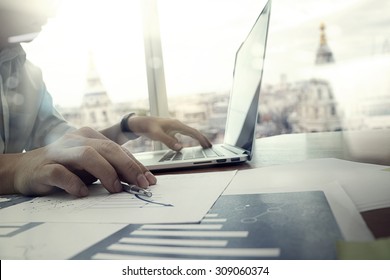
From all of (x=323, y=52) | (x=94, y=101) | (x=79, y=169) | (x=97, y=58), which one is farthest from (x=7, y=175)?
(x=323, y=52)

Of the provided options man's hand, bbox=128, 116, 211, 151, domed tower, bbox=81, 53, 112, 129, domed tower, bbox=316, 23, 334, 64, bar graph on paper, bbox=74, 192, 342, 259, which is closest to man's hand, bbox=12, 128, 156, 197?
bar graph on paper, bbox=74, 192, 342, 259

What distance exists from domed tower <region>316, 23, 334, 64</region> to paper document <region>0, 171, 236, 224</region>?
0.98m

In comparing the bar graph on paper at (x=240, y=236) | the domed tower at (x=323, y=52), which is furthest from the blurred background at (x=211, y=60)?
the bar graph on paper at (x=240, y=236)

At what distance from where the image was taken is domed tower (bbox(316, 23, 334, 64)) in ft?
3.99

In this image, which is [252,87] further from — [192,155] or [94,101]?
[94,101]

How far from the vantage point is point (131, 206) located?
0.32 meters

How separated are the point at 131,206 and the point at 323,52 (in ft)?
3.73

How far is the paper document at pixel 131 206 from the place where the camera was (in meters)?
0.27

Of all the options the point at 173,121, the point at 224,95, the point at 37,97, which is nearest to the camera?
the point at 173,121

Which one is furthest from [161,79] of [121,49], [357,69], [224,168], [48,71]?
[224,168]

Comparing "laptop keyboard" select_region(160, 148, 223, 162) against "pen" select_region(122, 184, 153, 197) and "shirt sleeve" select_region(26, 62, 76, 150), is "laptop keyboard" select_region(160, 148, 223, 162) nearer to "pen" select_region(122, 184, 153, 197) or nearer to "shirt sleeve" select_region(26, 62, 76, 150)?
"pen" select_region(122, 184, 153, 197)

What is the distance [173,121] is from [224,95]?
0.40 m
